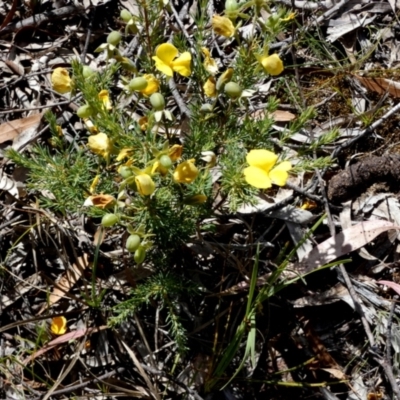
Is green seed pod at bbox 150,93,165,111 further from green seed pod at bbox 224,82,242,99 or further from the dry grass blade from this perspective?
the dry grass blade

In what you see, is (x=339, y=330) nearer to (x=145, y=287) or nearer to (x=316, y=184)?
(x=316, y=184)

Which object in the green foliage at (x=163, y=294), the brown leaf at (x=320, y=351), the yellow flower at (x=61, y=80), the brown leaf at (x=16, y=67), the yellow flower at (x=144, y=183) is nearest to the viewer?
the yellow flower at (x=144, y=183)

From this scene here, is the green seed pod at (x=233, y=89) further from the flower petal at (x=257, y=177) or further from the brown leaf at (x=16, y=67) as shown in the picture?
the brown leaf at (x=16, y=67)

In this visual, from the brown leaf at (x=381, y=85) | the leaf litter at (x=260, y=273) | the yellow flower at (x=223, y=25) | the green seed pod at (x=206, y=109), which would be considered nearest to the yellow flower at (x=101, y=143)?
the green seed pod at (x=206, y=109)

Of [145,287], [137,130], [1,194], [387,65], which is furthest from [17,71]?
[387,65]

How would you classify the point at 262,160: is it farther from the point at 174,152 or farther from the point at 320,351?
the point at 320,351
